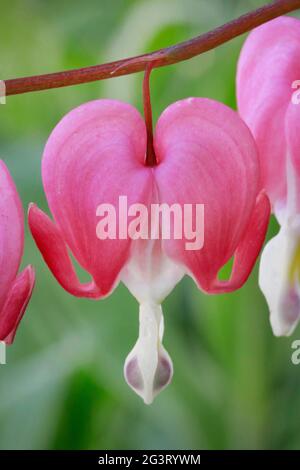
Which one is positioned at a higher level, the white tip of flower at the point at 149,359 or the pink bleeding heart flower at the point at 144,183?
the pink bleeding heart flower at the point at 144,183

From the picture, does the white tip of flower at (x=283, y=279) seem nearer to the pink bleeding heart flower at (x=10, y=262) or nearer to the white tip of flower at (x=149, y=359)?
the white tip of flower at (x=149, y=359)

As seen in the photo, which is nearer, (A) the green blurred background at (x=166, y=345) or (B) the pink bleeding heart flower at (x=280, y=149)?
(B) the pink bleeding heart flower at (x=280, y=149)

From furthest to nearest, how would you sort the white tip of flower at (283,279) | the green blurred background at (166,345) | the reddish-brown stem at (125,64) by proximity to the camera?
1. the green blurred background at (166,345)
2. the white tip of flower at (283,279)
3. the reddish-brown stem at (125,64)

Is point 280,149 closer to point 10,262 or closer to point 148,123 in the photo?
point 148,123

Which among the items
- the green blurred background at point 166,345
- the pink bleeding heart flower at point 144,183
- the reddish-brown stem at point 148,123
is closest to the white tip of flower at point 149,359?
the pink bleeding heart flower at point 144,183

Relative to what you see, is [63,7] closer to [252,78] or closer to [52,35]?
[52,35]

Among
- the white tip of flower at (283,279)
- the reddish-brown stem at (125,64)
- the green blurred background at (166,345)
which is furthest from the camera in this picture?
the green blurred background at (166,345)

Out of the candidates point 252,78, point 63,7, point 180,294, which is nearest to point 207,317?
point 180,294
